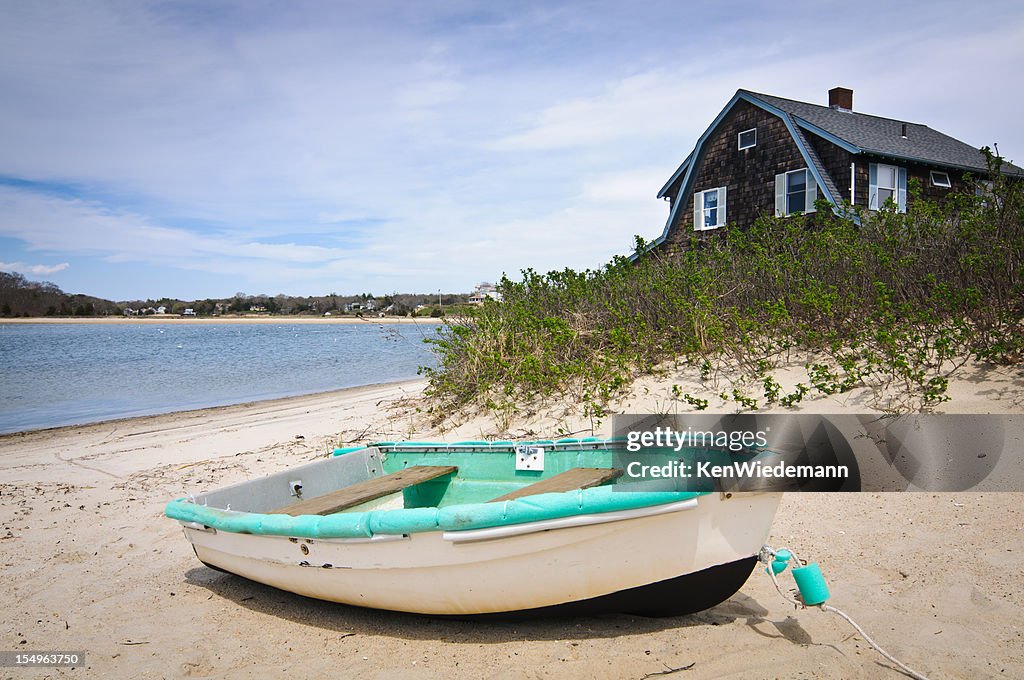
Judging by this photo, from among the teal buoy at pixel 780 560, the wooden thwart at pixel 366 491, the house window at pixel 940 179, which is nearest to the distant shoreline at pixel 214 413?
the wooden thwart at pixel 366 491

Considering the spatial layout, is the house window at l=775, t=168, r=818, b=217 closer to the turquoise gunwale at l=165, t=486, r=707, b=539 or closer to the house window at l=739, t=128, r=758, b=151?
the house window at l=739, t=128, r=758, b=151

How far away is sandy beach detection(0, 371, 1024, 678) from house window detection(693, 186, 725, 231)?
1511 centimetres

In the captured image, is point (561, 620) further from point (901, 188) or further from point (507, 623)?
point (901, 188)

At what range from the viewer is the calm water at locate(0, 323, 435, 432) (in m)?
16.5

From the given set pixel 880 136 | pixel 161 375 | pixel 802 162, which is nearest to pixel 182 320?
pixel 161 375

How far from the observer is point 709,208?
71.6 ft

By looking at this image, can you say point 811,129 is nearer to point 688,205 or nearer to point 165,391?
point 688,205

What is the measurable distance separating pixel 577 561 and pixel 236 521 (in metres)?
2.17

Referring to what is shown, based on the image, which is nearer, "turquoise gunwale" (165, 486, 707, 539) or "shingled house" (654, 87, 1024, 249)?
"turquoise gunwale" (165, 486, 707, 539)

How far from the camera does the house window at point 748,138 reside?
2038cm

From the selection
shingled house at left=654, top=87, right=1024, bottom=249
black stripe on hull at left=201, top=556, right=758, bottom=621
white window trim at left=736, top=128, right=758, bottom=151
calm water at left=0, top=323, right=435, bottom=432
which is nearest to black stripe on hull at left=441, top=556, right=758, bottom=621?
black stripe on hull at left=201, top=556, right=758, bottom=621

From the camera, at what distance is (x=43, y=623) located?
4293mm

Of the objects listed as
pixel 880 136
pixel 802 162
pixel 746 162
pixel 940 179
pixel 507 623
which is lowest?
pixel 507 623

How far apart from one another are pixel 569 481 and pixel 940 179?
67.8 ft
